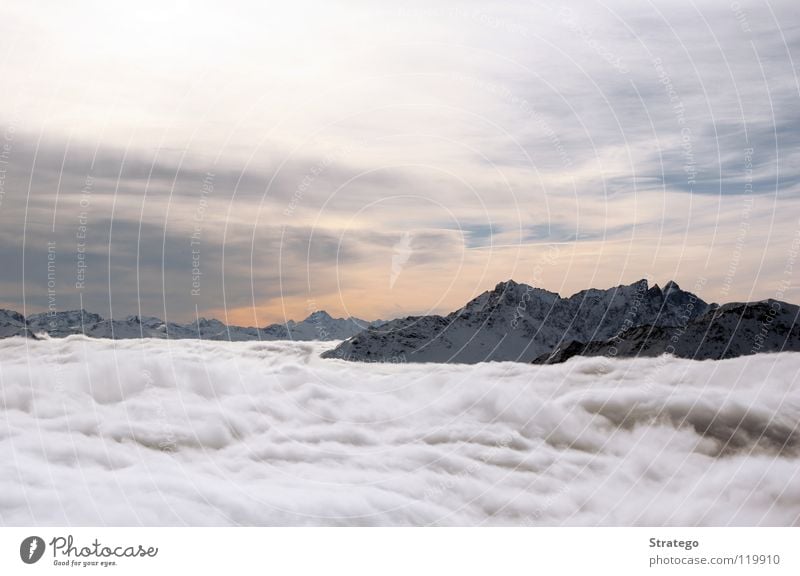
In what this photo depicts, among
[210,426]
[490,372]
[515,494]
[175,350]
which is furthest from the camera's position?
[490,372]

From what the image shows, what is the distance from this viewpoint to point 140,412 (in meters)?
37.8

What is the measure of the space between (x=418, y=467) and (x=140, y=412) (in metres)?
14.0

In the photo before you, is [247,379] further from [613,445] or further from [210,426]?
[613,445]

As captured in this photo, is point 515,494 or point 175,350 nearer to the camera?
point 515,494

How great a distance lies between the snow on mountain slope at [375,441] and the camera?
97.2ft

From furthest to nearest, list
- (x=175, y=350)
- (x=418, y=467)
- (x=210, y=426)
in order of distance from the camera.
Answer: (x=175, y=350) → (x=210, y=426) → (x=418, y=467)

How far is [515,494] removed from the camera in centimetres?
3238

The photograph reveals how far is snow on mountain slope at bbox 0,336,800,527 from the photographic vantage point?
2962 cm

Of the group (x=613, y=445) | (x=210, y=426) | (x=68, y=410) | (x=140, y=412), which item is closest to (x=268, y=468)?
(x=210, y=426)

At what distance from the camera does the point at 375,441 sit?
38.4 meters

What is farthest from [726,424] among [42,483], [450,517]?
[42,483]

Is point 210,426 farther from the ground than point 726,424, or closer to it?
closer to it

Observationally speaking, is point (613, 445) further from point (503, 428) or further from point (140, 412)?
point (140, 412)

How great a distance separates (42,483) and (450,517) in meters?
15.9
